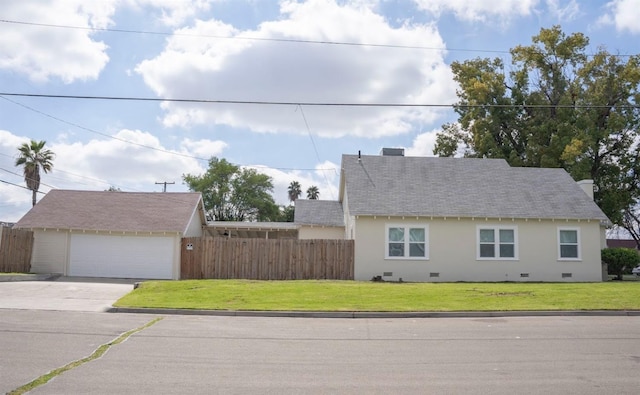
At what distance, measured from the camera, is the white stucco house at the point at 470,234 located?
87.4ft

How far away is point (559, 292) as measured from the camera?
20344 millimetres

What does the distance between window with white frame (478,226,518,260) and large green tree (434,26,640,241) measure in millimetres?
15457

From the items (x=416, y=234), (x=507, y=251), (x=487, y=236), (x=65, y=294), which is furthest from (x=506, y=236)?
(x=65, y=294)

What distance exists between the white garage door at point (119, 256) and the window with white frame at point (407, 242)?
10424mm

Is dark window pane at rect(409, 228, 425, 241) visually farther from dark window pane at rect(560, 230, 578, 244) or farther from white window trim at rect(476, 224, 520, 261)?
dark window pane at rect(560, 230, 578, 244)

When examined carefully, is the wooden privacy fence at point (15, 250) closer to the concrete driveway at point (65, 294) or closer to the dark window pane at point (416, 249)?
the concrete driveway at point (65, 294)

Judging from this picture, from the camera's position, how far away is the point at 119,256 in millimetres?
29312

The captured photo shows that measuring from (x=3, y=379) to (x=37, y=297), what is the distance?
12838 millimetres

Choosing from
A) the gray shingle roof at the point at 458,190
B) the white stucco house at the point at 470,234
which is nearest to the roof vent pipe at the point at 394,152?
the gray shingle roof at the point at 458,190

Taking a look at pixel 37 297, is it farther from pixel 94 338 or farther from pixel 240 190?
pixel 240 190

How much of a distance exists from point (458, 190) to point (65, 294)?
1800 cm

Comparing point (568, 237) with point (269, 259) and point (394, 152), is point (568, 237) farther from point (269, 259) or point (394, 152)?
point (269, 259)

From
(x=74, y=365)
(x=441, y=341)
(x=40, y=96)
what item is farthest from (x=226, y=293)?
(x=74, y=365)

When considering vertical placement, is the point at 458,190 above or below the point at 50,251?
above
